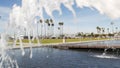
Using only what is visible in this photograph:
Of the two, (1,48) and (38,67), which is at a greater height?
(1,48)

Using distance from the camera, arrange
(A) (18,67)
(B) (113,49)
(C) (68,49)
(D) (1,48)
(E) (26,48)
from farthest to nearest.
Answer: (C) (68,49) < (E) (26,48) < (B) (113,49) < (A) (18,67) < (D) (1,48)

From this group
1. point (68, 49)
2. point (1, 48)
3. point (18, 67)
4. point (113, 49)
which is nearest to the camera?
point (1, 48)

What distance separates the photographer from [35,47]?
16738cm

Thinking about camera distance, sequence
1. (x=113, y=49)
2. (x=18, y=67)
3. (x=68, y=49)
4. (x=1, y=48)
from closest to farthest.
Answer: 1. (x=1, y=48)
2. (x=18, y=67)
3. (x=113, y=49)
4. (x=68, y=49)

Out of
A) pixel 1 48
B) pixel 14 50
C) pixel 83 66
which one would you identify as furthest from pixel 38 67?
pixel 14 50

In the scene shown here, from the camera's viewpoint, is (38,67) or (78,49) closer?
(38,67)

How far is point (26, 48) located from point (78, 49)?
1299 inches

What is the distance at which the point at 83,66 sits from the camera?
87.3 m

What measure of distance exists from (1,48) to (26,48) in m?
112

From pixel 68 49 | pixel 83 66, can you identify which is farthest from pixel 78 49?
pixel 83 66

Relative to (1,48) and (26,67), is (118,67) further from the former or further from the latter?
(1,48)

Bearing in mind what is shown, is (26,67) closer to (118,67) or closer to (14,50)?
(118,67)

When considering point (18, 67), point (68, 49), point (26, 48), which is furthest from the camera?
point (68, 49)

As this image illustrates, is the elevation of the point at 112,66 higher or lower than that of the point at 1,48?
lower
